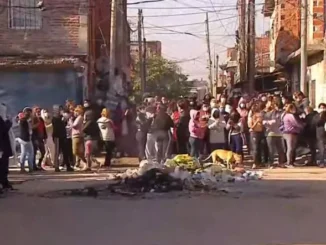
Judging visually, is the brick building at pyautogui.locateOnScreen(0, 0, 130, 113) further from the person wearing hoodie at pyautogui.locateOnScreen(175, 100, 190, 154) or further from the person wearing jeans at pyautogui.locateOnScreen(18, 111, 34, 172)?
the person wearing jeans at pyautogui.locateOnScreen(18, 111, 34, 172)

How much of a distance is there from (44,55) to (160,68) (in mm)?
60759

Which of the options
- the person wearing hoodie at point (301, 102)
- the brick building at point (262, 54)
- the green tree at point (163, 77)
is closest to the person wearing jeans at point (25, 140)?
the person wearing hoodie at point (301, 102)

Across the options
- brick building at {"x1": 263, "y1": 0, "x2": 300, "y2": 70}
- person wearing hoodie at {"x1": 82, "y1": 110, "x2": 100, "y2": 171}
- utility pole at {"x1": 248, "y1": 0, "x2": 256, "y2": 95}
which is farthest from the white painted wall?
person wearing hoodie at {"x1": 82, "y1": 110, "x2": 100, "y2": 171}

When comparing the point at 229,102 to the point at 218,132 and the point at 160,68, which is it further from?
the point at 160,68

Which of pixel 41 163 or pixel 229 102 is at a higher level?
pixel 229 102

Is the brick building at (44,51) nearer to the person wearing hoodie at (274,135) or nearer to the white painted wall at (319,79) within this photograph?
the person wearing hoodie at (274,135)

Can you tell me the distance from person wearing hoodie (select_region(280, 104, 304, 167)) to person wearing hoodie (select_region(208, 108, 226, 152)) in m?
1.89

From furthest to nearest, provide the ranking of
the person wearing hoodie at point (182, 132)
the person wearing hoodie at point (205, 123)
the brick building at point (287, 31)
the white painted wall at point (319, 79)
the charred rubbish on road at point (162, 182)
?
the brick building at point (287, 31) → the white painted wall at point (319, 79) → the person wearing hoodie at point (182, 132) → the person wearing hoodie at point (205, 123) → the charred rubbish on road at point (162, 182)

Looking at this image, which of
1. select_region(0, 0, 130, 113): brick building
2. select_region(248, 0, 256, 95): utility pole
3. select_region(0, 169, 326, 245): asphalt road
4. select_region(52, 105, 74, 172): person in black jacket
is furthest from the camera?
A: select_region(248, 0, 256, 95): utility pole

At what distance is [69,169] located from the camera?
68.6ft

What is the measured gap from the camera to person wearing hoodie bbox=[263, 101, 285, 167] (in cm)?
2106

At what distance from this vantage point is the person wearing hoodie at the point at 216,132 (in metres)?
22.1

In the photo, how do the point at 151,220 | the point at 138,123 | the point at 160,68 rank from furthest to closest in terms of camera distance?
the point at 160,68
the point at 138,123
the point at 151,220

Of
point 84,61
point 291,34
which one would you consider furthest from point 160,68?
point 84,61
